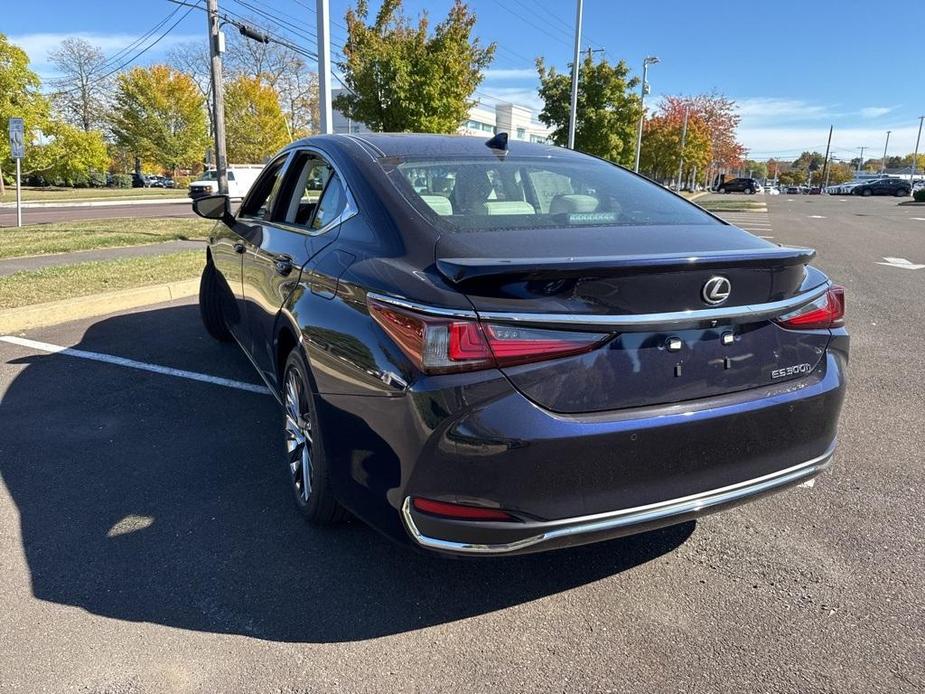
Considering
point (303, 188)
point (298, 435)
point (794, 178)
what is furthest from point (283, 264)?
point (794, 178)

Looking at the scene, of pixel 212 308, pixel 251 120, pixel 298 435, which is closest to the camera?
pixel 298 435

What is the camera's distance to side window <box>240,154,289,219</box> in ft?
13.7

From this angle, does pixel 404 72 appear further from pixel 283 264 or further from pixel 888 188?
pixel 888 188

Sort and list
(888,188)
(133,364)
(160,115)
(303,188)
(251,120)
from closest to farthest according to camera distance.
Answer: (303,188) → (133,364) → (160,115) → (251,120) → (888,188)

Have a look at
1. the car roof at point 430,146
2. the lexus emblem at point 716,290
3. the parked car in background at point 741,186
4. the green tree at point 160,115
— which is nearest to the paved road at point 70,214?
the car roof at point 430,146

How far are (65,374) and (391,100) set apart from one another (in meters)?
14.5

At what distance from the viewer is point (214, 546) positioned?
2926 millimetres

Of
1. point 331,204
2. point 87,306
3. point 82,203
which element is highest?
point 331,204

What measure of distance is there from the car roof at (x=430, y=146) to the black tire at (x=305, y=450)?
1.05 metres

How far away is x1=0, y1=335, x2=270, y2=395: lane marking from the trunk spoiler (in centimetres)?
305

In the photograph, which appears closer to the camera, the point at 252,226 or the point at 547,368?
the point at 547,368

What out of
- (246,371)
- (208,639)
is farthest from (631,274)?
(246,371)

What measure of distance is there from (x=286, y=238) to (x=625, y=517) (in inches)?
85.0

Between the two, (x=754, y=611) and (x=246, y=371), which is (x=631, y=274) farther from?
(x=246, y=371)
